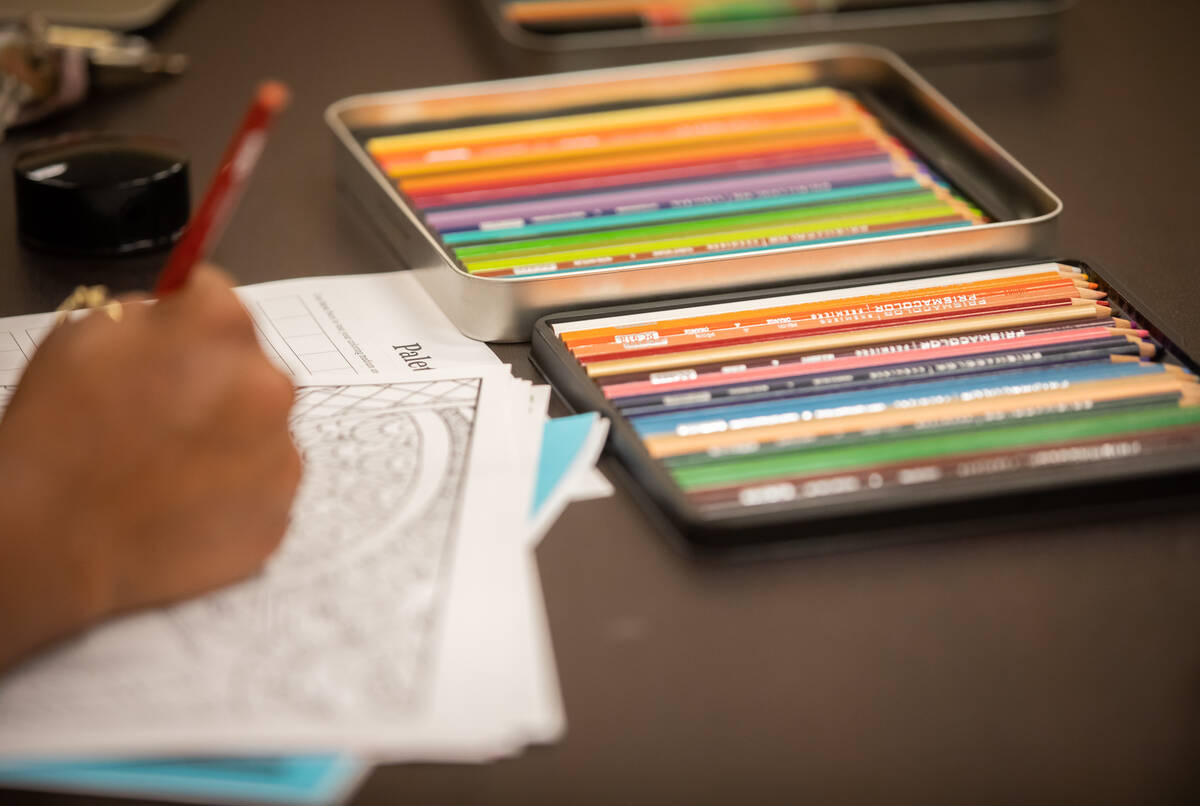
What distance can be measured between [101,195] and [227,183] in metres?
0.35

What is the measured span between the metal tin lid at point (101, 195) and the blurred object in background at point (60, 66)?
134 millimetres

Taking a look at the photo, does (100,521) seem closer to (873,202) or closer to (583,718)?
(583,718)

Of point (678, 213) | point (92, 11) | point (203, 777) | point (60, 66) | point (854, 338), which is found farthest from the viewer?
point (92, 11)

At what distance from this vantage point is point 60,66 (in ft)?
3.02

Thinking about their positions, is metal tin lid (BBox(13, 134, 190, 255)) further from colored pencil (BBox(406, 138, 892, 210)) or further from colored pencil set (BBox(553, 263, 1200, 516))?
colored pencil set (BBox(553, 263, 1200, 516))

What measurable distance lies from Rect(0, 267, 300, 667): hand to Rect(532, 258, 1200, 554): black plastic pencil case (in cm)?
16

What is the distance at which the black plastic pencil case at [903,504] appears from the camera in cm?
54

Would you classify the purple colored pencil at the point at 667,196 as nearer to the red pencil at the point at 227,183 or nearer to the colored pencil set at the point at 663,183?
the colored pencil set at the point at 663,183

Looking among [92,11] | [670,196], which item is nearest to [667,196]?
[670,196]

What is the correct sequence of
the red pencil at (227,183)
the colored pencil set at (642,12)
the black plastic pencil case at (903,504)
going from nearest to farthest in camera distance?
the red pencil at (227,183)
the black plastic pencil case at (903,504)
the colored pencil set at (642,12)

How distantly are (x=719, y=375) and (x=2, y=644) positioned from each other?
0.31 m

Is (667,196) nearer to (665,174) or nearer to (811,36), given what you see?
(665,174)

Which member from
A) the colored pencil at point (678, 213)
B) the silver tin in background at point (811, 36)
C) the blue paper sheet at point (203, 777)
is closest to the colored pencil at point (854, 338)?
the colored pencil at point (678, 213)

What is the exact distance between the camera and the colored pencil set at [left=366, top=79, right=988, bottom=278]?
30.0 inches
